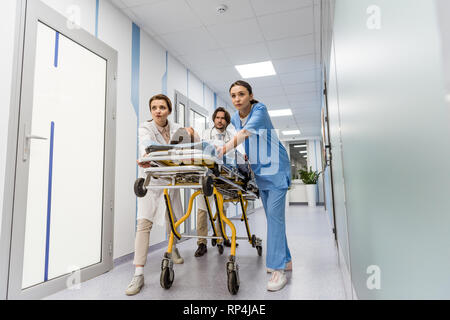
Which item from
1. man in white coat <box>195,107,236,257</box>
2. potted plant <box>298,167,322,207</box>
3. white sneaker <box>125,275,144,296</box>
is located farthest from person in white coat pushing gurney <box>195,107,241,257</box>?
potted plant <box>298,167,322,207</box>

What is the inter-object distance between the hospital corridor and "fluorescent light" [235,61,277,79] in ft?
0.49

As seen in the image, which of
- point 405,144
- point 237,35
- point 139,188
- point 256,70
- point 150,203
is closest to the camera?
point 405,144

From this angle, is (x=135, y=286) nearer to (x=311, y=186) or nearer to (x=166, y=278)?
Answer: (x=166, y=278)

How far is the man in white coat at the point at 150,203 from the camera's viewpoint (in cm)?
192

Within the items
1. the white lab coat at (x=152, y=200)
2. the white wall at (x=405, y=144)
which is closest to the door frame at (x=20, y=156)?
the white lab coat at (x=152, y=200)

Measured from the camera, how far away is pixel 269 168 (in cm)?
210

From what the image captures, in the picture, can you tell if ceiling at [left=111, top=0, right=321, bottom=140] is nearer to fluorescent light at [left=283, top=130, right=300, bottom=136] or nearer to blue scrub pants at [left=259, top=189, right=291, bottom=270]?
blue scrub pants at [left=259, top=189, right=291, bottom=270]

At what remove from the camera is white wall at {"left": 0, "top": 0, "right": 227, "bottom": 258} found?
5.86 feet

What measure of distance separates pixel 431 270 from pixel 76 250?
2.45 metres

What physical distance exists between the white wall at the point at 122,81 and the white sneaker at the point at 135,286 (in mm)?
865

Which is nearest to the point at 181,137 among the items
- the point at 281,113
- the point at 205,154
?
the point at 205,154

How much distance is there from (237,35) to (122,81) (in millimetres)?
1649

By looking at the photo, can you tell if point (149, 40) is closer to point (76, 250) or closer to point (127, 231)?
point (127, 231)

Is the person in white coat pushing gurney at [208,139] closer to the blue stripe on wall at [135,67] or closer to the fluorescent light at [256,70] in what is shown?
the blue stripe on wall at [135,67]
